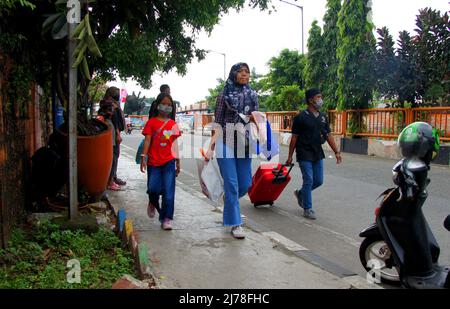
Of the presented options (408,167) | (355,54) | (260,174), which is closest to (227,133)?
(260,174)

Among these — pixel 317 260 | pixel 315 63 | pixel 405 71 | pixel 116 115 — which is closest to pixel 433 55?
pixel 405 71

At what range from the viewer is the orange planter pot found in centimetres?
584

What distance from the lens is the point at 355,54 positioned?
52.5ft

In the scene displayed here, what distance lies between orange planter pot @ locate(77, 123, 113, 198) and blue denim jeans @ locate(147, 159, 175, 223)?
103cm

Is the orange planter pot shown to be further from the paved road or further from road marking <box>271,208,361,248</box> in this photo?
road marking <box>271,208,361,248</box>

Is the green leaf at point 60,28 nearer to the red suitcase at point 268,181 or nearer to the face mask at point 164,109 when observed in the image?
the face mask at point 164,109

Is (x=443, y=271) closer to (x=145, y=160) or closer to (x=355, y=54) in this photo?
(x=145, y=160)

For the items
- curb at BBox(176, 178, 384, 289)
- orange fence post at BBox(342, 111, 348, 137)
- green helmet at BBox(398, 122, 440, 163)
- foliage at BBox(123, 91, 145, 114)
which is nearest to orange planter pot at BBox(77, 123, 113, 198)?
curb at BBox(176, 178, 384, 289)

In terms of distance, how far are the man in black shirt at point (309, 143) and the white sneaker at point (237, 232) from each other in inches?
65.2

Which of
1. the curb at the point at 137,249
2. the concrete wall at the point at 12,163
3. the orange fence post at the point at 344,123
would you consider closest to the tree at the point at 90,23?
the concrete wall at the point at 12,163

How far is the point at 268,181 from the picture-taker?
21.3 ft

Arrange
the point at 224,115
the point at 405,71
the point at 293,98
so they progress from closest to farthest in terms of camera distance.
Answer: the point at 224,115 → the point at 405,71 → the point at 293,98

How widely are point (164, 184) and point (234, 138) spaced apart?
37.7 inches

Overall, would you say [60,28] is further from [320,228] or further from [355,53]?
Result: [355,53]
